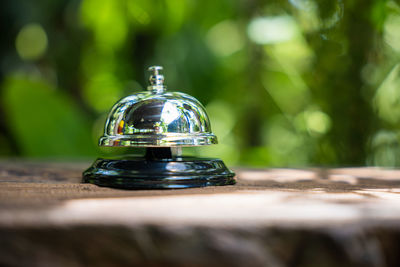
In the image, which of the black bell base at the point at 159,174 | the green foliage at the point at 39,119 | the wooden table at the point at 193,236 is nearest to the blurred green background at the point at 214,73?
the green foliage at the point at 39,119

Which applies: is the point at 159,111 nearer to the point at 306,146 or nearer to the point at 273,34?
the point at 306,146

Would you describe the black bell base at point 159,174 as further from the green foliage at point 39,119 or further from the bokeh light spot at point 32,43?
the bokeh light spot at point 32,43

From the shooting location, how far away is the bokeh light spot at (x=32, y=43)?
2.81 m

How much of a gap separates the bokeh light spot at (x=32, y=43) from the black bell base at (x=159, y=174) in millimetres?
2422

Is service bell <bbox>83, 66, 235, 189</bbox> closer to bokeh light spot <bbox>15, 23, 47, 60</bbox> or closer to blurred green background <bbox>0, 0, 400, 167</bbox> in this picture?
blurred green background <bbox>0, 0, 400, 167</bbox>

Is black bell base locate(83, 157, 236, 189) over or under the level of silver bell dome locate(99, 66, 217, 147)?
under

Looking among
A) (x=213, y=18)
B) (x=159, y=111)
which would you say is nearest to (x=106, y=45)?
(x=213, y=18)

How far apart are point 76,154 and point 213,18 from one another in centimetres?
151

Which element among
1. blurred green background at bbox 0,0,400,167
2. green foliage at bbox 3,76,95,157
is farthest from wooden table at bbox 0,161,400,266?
green foliage at bbox 3,76,95,157

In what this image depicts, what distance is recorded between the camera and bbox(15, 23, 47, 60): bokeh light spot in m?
2.81

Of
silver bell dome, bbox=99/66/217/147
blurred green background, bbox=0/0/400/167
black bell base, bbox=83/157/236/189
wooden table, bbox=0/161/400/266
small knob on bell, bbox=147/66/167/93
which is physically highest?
blurred green background, bbox=0/0/400/167

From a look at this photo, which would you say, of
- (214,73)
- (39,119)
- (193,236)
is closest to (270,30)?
(214,73)

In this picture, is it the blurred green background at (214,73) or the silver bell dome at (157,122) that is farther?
the blurred green background at (214,73)

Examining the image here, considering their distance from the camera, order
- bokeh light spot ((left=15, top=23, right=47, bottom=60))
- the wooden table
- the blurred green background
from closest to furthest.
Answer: the wooden table < the blurred green background < bokeh light spot ((left=15, top=23, right=47, bottom=60))
